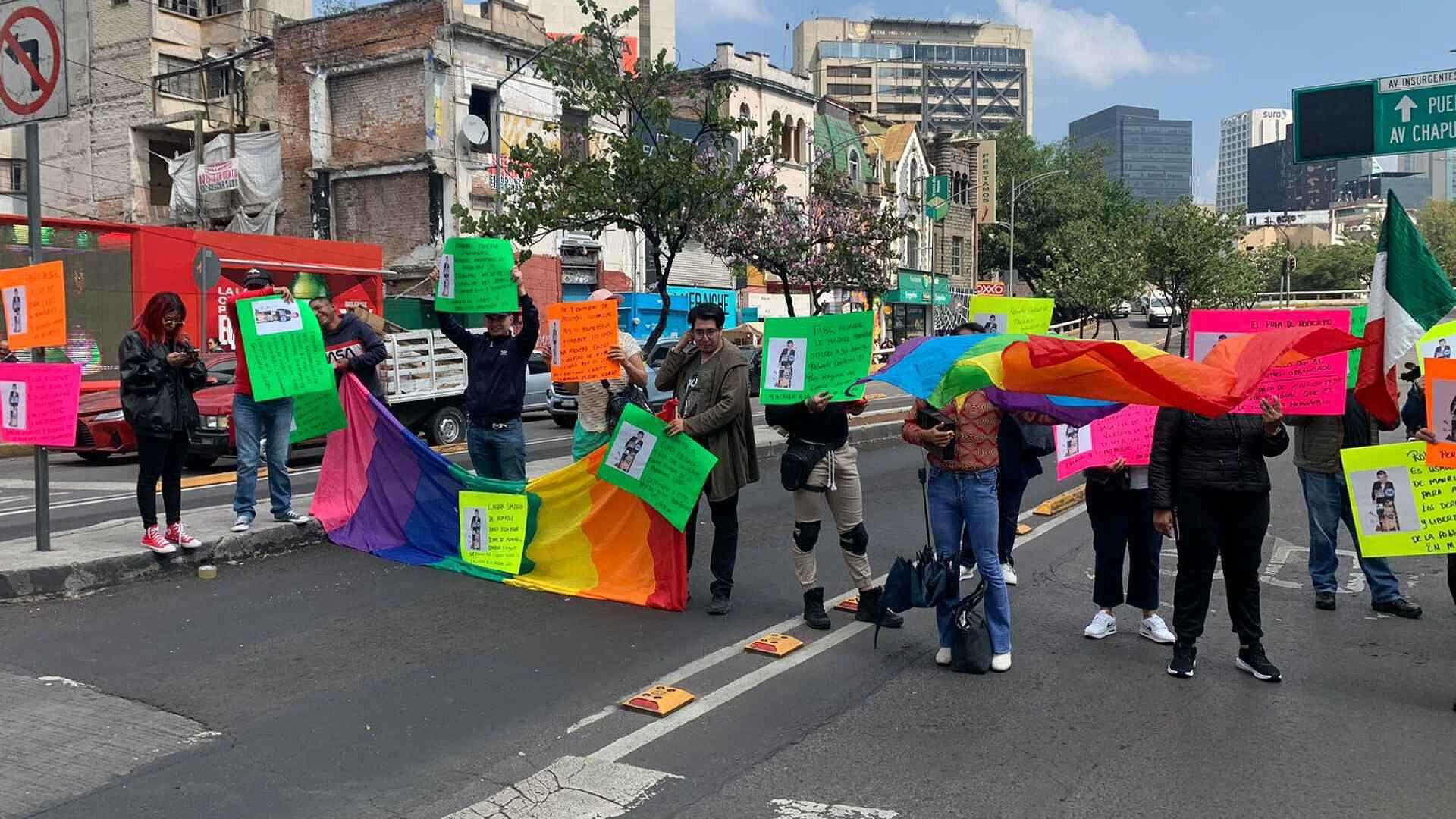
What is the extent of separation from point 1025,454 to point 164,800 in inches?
239

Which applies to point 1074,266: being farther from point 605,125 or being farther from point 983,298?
point 983,298

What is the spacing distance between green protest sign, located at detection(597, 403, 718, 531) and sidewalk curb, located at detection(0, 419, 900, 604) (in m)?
2.89

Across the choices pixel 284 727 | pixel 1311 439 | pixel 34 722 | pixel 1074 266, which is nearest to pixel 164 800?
pixel 284 727

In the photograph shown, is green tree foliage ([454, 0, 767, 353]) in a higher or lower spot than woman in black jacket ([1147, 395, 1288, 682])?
higher

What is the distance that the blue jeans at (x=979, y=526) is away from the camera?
6.26 metres

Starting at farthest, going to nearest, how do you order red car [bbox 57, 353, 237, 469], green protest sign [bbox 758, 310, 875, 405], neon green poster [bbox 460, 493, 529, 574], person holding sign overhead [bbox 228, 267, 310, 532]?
red car [bbox 57, 353, 237, 469], person holding sign overhead [bbox 228, 267, 310, 532], neon green poster [bbox 460, 493, 529, 574], green protest sign [bbox 758, 310, 875, 405]

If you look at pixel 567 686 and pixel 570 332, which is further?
pixel 570 332

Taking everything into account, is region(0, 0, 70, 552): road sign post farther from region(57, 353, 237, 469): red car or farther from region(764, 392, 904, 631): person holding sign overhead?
region(57, 353, 237, 469): red car

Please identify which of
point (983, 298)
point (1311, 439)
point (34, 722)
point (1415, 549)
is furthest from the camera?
point (983, 298)

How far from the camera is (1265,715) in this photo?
555 centimetres

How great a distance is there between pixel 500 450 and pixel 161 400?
90.3 inches

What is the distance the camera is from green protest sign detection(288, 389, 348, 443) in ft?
29.1

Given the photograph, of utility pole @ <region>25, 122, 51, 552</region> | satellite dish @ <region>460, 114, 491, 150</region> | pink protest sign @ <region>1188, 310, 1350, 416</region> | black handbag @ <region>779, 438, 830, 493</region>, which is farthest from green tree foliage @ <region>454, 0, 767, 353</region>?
satellite dish @ <region>460, 114, 491, 150</region>

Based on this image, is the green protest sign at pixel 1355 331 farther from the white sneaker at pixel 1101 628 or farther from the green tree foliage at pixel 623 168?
the green tree foliage at pixel 623 168
